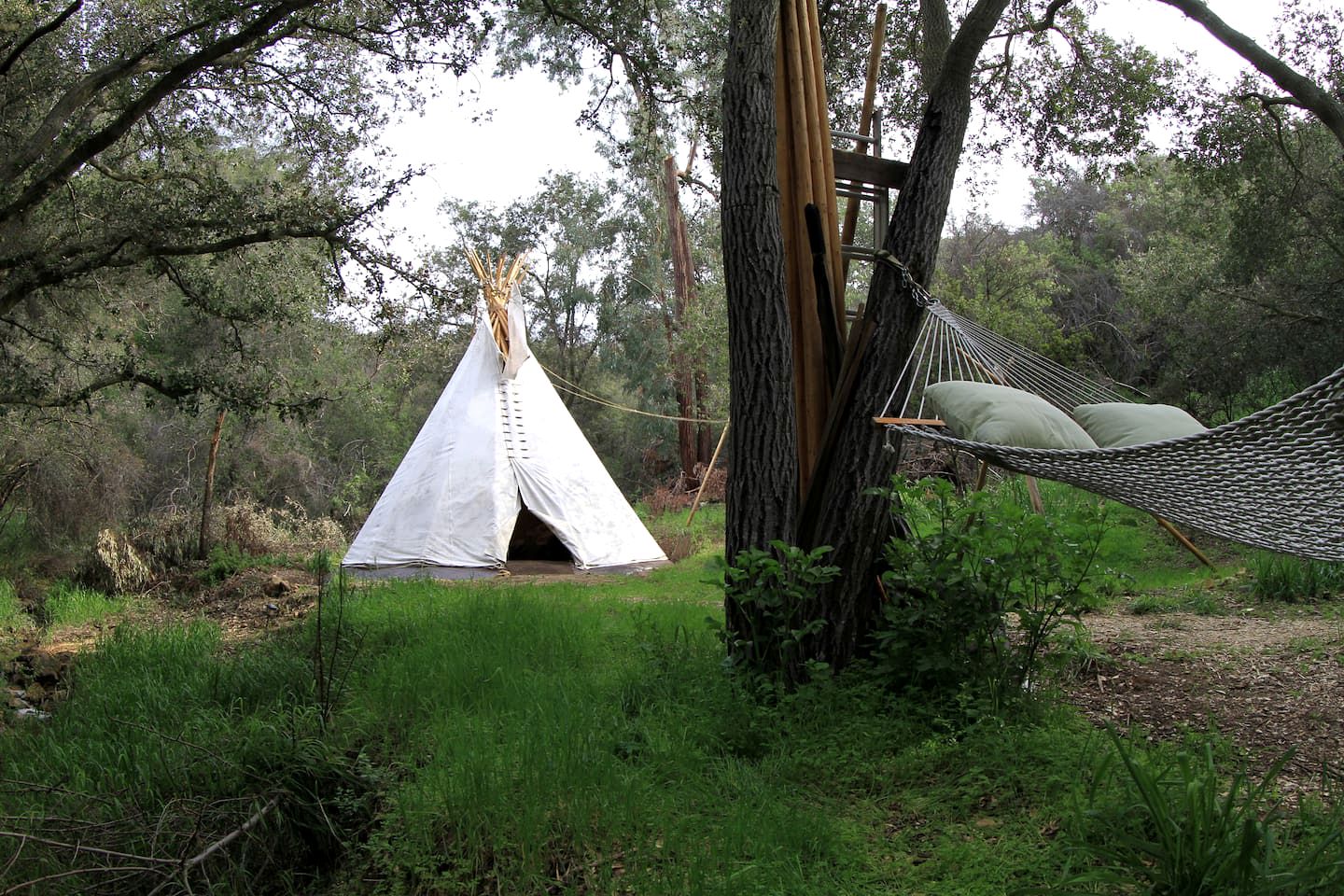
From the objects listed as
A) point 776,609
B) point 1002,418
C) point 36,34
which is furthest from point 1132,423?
point 36,34

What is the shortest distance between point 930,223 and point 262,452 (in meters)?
10.5

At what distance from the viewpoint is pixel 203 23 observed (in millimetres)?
4574

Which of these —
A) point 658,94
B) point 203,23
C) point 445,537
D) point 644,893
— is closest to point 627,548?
point 445,537

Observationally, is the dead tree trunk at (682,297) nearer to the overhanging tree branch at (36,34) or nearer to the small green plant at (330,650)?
the small green plant at (330,650)

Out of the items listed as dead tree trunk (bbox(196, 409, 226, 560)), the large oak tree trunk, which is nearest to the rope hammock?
the large oak tree trunk

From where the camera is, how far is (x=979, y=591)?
2.78 meters

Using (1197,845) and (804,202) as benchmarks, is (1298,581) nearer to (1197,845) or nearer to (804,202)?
(804,202)

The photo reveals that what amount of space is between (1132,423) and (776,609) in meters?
1.21

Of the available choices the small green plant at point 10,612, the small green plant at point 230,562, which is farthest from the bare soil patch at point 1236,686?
the small green plant at point 230,562

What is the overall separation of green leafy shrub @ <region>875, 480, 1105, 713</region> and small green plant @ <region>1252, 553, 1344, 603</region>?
113 inches

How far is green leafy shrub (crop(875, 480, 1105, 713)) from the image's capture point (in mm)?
2740

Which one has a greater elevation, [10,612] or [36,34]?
[36,34]

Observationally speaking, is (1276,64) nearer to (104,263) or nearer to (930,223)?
(930,223)

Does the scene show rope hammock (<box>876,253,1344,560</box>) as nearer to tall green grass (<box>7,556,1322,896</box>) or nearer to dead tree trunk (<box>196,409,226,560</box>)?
tall green grass (<box>7,556,1322,896</box>)
